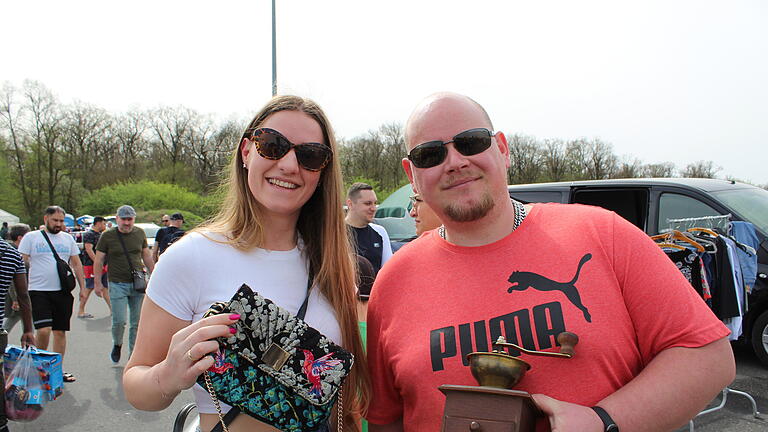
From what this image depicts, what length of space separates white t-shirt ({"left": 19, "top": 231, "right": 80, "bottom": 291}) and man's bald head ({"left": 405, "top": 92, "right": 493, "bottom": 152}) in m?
6.34

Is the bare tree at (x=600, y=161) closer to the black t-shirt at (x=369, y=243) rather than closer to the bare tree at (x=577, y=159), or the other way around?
the bare tree at (x=577, y=159)

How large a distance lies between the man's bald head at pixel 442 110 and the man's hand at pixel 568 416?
3.10ft

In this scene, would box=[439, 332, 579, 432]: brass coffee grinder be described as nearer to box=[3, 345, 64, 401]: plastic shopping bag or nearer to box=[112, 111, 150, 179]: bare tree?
box=[3, 345, 64, 401]: plastic shopping bag

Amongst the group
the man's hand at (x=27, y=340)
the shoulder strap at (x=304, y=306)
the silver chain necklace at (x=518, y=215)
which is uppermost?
the silver chain necklace at (x=518, y=215)

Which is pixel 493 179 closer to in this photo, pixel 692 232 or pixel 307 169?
pixel 307 169

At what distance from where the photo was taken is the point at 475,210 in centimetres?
171

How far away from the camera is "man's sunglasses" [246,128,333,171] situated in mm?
1869

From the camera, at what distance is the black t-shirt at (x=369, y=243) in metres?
5.58

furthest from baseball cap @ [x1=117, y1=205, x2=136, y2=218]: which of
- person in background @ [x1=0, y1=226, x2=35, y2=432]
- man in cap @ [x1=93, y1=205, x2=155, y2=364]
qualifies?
Result: person in background @ [x1=0, y1=226, x2=35, y2=432]

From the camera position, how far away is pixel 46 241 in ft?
22.8

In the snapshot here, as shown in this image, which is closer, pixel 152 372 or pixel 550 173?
pixel 152 372

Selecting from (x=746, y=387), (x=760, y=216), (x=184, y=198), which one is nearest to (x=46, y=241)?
(x=746, y=387)

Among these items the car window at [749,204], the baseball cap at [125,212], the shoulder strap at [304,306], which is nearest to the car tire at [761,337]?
the car window at [749,204]

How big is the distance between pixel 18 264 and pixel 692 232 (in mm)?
6351
